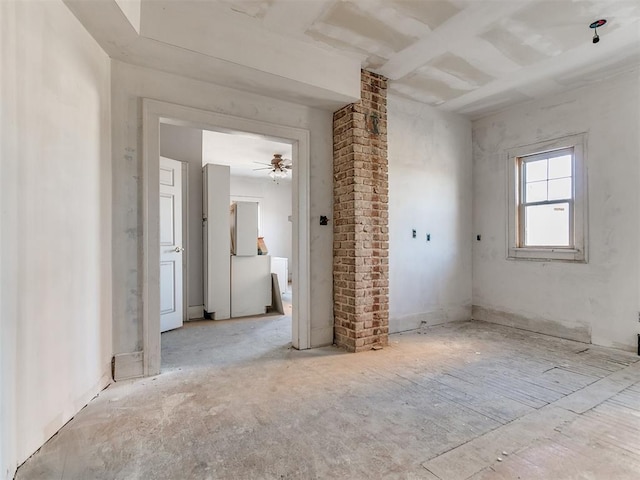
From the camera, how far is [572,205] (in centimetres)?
424

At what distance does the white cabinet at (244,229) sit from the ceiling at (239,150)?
4.01ft

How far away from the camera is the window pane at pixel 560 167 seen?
4.33 metres

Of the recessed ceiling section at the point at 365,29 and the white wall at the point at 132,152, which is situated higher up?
the recessed ceiling section at the point at 365,29

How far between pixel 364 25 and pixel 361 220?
1.85m

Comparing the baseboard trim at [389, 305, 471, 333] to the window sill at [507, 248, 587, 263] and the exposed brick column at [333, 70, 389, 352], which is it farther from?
the window sill at [507, 248, 587, 263]

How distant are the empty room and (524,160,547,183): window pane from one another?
3 cm

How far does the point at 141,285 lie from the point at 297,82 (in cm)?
236

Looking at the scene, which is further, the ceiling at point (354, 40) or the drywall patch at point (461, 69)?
the drywall patch at point (461, 69)

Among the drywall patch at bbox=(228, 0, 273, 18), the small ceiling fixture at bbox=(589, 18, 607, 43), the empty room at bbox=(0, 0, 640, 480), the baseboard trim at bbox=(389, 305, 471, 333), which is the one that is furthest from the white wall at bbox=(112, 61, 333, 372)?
the small ceiling fixture at bbox=(589, 18, 607, 43)

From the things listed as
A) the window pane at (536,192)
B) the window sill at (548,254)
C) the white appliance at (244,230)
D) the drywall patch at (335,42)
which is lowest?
the window sill at (548,254)

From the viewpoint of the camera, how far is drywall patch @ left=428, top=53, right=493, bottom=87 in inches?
139

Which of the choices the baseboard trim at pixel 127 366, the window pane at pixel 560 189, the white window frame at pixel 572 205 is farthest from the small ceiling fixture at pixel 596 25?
the baseboard trim at pixel 127 366

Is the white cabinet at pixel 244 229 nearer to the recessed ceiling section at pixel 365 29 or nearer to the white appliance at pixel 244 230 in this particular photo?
the white appliance at pixel 244 230

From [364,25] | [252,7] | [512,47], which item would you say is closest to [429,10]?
[364,25]
